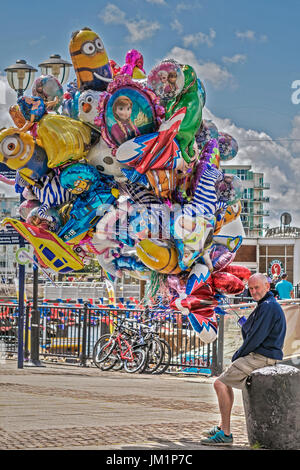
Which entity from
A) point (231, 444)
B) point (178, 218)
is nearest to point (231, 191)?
point (178, 218)

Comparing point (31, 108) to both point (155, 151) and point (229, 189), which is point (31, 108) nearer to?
point (155, 151)

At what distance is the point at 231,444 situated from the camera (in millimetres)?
6836

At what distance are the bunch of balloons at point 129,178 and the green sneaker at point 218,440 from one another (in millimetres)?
1047

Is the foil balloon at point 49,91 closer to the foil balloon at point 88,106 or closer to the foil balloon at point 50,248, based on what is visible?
the foil balloon at point 88,106

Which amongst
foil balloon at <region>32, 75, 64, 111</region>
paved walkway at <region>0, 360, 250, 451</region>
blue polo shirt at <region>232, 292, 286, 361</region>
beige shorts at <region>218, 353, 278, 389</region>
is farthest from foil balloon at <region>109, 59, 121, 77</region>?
paved walkway at <region>0, 360, 250, 451</region>

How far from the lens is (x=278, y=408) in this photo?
21.5ft

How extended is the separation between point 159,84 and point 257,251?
41.1m

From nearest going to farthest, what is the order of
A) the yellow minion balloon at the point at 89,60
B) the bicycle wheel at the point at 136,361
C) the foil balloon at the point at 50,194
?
the yellow minion balloon at the point at 89,60 → the foil balloon at the point at 50,194 → the bicycle wheel at the point at 136,361

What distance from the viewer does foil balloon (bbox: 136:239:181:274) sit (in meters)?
6.02

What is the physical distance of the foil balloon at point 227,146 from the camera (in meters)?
7.11

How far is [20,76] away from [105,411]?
6010 mm

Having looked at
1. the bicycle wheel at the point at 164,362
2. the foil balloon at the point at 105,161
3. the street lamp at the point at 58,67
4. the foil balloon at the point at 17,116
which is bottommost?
the bicycle wheel at the point at 164,362

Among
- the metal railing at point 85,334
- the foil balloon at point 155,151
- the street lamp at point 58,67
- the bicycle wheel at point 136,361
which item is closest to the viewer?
the foil balloon at point 155,151

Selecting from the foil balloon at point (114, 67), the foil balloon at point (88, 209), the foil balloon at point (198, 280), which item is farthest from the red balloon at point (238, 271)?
the foil balloon at point (114, 67)
